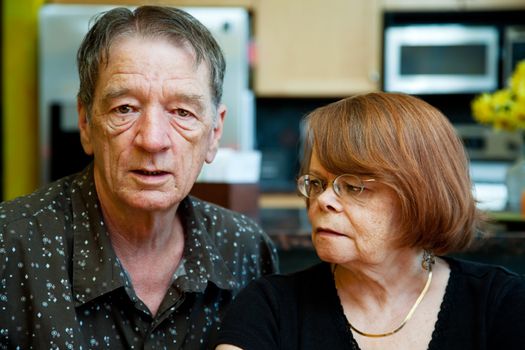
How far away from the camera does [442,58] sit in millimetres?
4176

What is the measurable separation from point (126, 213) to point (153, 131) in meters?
0.20

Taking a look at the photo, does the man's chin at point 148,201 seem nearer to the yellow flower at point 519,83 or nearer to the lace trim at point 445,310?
the lace trim at point 445,310

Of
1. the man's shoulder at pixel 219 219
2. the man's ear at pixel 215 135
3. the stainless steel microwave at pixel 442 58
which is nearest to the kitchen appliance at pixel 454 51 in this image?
the stainless steel microwave at pixel 442 58

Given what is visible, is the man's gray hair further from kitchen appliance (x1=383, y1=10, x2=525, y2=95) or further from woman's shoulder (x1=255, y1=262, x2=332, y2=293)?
kitchen appliance (x1=383, y1=10, x2=525, y2=95)

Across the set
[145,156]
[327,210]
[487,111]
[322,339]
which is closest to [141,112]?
[145,156]

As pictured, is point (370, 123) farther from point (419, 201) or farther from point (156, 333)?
point (156, 333)

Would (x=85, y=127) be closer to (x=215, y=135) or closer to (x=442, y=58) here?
(x=215, y=135)

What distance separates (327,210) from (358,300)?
19 cm

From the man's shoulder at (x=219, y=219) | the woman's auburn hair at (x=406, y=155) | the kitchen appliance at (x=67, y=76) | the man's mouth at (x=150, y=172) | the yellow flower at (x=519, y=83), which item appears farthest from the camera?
the kitchen appliance at (x=67, y=76)

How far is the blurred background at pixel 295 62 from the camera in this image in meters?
3.97

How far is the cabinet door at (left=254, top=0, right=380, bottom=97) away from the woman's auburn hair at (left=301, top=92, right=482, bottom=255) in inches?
122

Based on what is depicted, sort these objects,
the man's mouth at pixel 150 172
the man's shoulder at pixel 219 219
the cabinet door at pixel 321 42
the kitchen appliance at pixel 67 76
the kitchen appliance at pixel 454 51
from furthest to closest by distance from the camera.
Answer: the cabinet door at pixel 321 42
the kitchen appliance at pixel 454 51
the kitchen appliance at pixel 67 76
the man's shoulder at pixel 219 219
the man's mouth at pixel 150 172

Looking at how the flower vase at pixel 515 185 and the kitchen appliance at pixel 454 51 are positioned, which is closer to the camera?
the flower vase at pixel 515 185

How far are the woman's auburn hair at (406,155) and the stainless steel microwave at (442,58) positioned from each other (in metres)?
3.05
